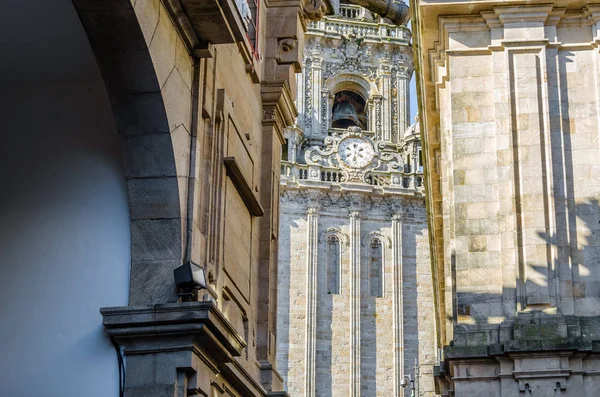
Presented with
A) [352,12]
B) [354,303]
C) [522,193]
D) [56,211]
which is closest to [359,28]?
[352,12]

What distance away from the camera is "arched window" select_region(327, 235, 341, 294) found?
6506cm

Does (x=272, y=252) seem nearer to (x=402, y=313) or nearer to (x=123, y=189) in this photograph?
(x=123, y=189)

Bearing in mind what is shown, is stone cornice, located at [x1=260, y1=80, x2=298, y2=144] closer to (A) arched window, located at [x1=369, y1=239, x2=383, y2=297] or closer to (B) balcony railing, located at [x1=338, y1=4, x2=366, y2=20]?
(A) arched window, located at [x1=369, y1=239, x2=383, y2=297]

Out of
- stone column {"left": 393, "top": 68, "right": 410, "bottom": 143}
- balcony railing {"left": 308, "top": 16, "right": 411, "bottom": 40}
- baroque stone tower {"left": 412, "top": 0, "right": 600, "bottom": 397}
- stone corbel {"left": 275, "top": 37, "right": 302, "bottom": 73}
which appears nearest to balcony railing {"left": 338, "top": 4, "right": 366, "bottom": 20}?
balcony railing {"left": 308, "top": 16, "right": 411, "bottom": 40}

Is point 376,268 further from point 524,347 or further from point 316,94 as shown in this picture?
point 524,347

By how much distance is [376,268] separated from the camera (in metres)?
66.2

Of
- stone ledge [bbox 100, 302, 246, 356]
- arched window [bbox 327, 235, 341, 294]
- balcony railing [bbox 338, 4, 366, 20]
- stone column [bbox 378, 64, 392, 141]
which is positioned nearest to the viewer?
stone ledge [bbox 100, 302, 246, 356]

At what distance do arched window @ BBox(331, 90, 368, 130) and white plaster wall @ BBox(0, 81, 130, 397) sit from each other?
205 ft

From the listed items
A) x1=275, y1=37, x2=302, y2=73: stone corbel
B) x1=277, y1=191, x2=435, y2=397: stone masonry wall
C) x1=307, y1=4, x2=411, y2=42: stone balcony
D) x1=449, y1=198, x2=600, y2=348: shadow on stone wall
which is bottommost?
x1=449, y1=198, x2=600, y2=348: shadow on stone wall

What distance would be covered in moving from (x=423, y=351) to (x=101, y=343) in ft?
175

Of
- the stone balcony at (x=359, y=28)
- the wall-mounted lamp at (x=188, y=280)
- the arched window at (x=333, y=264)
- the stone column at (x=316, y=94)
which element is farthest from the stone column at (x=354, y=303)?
the wall-mounted lamp at (x=188, y=280)

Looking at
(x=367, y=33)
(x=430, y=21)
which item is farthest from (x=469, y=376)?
(x=367, y=33)

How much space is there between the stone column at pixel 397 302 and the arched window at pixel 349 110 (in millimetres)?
10495

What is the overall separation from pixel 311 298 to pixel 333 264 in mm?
2485
